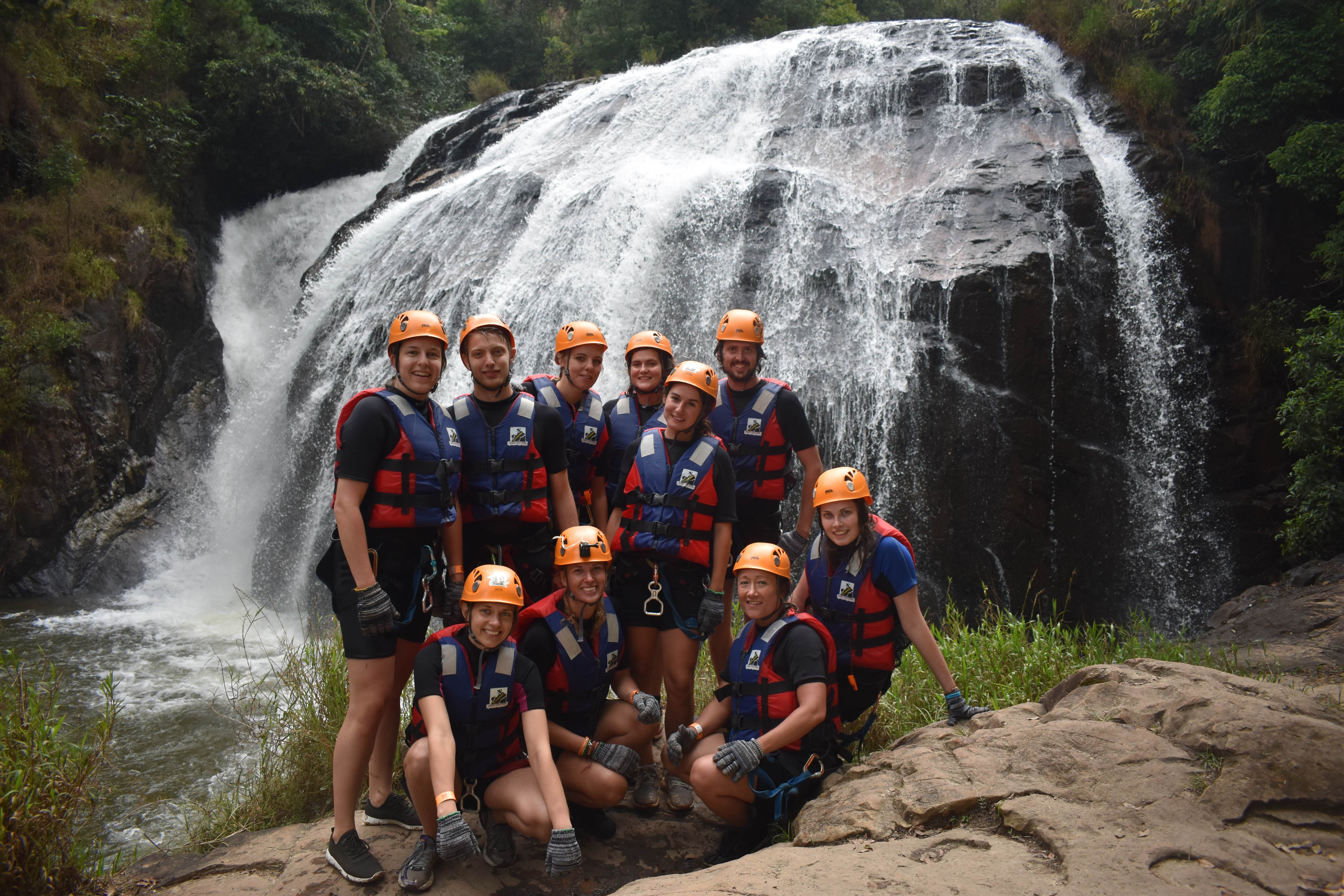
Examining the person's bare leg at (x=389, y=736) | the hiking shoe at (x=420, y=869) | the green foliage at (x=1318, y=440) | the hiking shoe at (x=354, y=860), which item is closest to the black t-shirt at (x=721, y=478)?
the person's bare leg at (x=389, y=736)

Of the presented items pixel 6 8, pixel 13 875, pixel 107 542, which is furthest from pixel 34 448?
pixel 13 875

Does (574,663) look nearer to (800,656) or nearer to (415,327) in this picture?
(800,656)

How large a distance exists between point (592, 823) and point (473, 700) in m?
0.93

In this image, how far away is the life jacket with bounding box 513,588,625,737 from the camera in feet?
12.1

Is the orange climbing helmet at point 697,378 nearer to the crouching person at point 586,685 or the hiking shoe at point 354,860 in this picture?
the crouching person at point 586,685

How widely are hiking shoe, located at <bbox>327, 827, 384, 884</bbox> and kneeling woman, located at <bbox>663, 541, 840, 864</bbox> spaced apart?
1.33 m

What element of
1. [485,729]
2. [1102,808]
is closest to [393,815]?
[485,729]

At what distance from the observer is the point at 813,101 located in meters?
11.9

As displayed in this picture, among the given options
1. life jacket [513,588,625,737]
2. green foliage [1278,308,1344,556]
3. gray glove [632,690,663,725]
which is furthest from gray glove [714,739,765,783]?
green foliage [1278,308,1344,556]

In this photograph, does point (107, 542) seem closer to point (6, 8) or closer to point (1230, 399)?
point (6, 8)

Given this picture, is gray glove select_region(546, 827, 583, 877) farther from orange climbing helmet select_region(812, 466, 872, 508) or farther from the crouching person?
orange climbing helmet select_region(812, 466, 872, 508)

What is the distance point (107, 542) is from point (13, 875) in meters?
9.00

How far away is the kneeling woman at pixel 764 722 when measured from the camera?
11.3 ft

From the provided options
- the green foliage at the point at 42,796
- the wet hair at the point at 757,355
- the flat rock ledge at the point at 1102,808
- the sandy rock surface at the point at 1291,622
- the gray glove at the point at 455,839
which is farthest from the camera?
the sandy rock surface at the point at 1291,622
